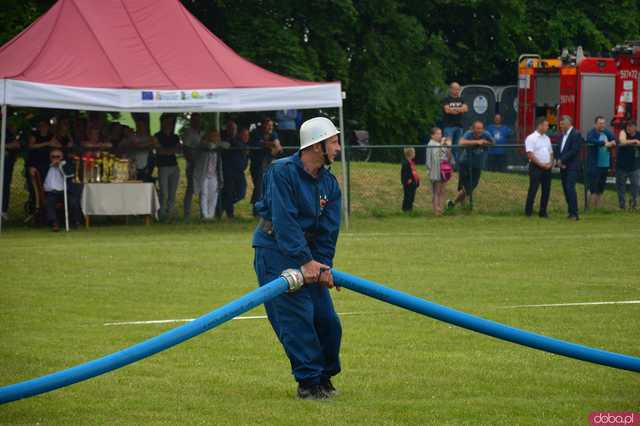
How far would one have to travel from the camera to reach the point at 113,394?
8.22 metres

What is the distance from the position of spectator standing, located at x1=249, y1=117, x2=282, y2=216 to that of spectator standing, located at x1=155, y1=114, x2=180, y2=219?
1.57 metres

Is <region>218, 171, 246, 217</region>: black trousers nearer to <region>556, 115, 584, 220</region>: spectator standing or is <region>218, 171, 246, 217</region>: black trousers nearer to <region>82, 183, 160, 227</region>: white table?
<region>82, 183, 160, 227</region>: white table

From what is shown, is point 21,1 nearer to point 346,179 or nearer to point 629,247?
point 346,179

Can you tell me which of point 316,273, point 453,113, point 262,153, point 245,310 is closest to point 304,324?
point 316,273

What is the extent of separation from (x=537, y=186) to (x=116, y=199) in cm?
848

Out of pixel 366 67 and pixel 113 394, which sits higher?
pixel 366 67

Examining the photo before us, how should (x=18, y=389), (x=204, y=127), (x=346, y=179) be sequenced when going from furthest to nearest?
(x=204, y=127)
(x=346, y=179)
(x=18, y=389)

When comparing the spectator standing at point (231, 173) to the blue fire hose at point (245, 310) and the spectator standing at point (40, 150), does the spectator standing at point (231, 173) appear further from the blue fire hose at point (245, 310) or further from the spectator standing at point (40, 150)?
the blue fire hose at point (245, 310)

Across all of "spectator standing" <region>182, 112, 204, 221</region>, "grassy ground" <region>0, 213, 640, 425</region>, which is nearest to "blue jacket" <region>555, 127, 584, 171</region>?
"grassy ground" <region>0, 213, 640, 425</region>

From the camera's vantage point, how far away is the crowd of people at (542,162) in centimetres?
2453

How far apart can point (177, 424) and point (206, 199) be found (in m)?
16.7

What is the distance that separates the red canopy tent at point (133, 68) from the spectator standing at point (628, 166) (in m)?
7.58

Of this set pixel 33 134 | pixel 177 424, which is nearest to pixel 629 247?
pixel 33 134

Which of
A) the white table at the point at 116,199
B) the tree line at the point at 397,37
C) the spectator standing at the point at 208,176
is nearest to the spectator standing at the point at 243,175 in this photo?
the spectator standing at the point at 208,176
